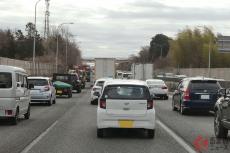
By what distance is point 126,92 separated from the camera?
1508 centimetres

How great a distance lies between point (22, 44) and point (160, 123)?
91399 mm

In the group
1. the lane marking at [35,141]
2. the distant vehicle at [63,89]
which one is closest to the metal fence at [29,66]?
the distant vehicle at [63,89]

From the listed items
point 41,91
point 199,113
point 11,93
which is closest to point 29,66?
point 41,91

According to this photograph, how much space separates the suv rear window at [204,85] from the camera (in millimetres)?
24234

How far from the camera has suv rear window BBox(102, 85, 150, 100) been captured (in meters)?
14.9

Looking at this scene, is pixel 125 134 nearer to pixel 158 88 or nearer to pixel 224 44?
pixel 158 88

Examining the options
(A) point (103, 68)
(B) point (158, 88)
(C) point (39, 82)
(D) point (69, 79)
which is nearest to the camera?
(C) point (39, 82)

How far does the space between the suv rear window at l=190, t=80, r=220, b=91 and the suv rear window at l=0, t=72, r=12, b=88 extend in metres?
9.00

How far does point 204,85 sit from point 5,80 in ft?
31.3

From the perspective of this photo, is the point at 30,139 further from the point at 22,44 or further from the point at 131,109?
the point at 22,44

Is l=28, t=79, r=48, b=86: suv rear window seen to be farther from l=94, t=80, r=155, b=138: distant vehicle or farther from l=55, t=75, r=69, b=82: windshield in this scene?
l=55, t=75, r=69, b=82: windshield

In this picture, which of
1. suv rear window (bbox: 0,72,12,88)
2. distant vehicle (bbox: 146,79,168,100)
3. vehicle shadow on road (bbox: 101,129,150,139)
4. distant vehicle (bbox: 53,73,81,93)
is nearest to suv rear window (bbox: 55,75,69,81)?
distant vehicle (bbox: 53,73,81,93)

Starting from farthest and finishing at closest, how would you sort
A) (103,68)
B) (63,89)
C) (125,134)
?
(103,68) < (63,89) < (125,134)

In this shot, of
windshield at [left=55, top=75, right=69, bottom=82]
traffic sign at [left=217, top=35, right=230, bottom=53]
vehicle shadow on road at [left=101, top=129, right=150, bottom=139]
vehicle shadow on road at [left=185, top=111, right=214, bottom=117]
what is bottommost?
vehicle shadow on road at [left=185, top=111, right=214, bottom=117]
